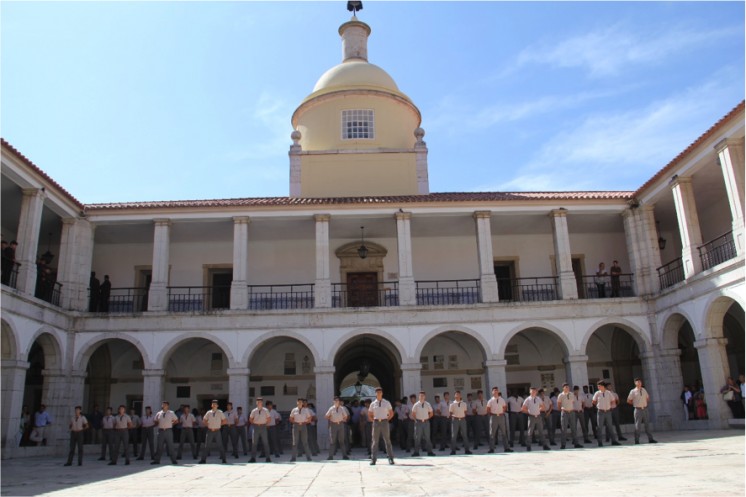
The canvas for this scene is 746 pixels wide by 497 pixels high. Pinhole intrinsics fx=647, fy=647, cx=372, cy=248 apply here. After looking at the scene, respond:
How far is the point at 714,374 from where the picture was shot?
15.3m

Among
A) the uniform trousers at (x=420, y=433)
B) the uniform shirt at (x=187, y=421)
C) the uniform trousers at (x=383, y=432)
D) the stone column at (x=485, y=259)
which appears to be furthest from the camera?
the stone column at (x=485, y=259)

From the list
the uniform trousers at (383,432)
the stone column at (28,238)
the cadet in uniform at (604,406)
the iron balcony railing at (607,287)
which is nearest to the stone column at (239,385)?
the stone column at (28,238)

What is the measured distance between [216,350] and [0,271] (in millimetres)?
7349

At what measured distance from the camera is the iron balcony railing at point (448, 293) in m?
20.1

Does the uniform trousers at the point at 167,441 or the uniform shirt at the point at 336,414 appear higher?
the uniform shirt at the point at 336,414

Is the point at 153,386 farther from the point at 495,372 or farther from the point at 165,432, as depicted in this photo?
the point at 495,372

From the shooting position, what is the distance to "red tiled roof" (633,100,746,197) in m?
13.8

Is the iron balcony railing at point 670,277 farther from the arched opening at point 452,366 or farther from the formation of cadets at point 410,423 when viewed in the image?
the arched opening at point 452,366

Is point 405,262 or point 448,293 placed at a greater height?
point 405,262

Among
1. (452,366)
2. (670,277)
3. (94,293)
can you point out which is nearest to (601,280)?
(670,277)

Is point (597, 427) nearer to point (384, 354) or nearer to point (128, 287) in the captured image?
point (384, 354)

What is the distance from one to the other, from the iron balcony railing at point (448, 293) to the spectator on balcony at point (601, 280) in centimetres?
358

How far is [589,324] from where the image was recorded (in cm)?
1781

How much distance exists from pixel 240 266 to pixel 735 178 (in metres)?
12.6
